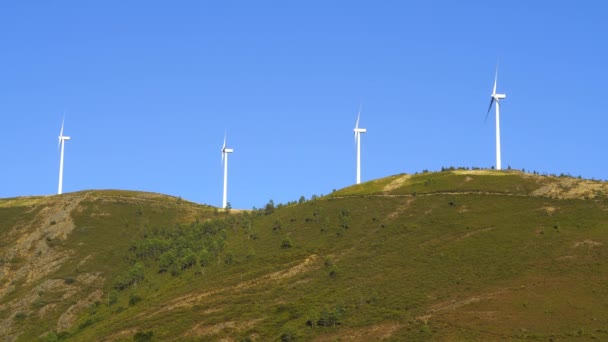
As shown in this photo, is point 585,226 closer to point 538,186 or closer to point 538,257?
point 538,257

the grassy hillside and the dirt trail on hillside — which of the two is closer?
the grassy hillside

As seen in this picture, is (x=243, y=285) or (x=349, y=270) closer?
(x=349, y=270)

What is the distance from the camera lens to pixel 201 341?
12300 centimetres

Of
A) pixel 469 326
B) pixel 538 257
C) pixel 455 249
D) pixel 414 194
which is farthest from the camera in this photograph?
pixel 414 194

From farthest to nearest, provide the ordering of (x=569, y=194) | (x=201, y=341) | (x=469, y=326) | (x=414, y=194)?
(x=414, y=194), (x=569, y=194), (x=201, y=341), (x=469, y=326)

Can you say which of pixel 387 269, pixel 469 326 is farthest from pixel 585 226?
pixel 469 326

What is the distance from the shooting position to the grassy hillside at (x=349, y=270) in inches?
4705

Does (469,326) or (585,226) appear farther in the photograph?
(585,226)

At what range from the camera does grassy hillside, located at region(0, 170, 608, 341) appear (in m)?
120

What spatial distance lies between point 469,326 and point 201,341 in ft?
117

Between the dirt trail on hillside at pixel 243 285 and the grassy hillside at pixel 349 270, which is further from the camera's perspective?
the dirt trail on hillside at pixel 243 285

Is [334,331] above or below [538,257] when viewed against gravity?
below

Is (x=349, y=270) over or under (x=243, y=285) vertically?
over

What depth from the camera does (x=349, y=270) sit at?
474ft
